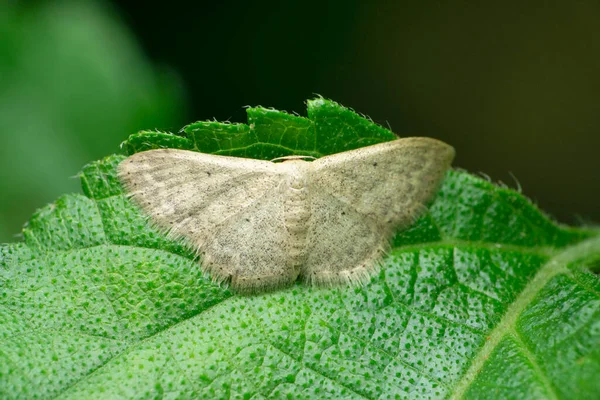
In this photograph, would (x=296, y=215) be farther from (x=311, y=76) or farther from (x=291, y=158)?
(x=311, y=76)

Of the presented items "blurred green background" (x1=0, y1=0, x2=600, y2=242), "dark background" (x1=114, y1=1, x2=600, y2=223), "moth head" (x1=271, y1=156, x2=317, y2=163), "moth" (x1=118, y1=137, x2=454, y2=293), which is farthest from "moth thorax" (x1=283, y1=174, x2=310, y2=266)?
"dark background" (x1=114, y1=1, x2=600, y2=223)

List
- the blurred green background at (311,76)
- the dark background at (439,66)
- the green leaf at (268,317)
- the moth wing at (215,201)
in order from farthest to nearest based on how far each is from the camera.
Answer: the dark background at (439,66) → the blurred green background at (311,76) → the moth wing at (215,201) → the green leaf at (268,317)

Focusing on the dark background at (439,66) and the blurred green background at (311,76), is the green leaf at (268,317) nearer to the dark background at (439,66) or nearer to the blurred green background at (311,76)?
the blurred green background at (311,76)

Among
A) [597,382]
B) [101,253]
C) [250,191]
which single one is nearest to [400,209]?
[250,191]

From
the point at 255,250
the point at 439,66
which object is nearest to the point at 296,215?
the point at 255,250

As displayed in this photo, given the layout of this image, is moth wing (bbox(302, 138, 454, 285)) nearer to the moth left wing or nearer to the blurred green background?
the moth left wing

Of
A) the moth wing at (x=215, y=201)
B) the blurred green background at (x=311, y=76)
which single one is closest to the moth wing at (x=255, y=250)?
the moth wing at (x=215, y=201)
